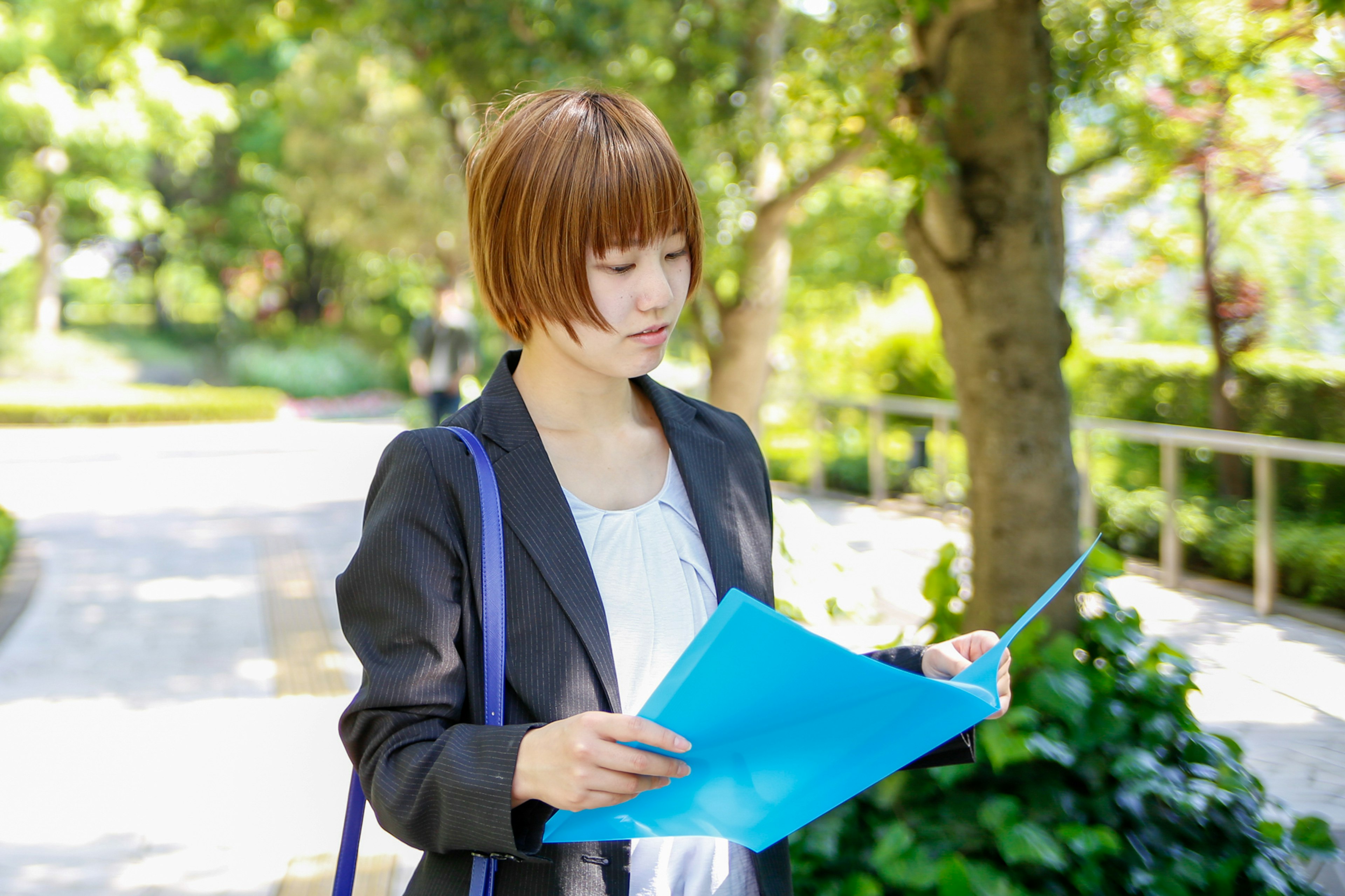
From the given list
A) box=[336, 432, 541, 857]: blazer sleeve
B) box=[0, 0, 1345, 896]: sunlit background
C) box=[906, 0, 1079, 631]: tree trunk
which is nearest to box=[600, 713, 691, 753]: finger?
box=[336, 432, 541, 857]: blazer sleeve

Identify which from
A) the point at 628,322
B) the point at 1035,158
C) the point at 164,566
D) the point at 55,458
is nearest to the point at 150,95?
the point at 55,458

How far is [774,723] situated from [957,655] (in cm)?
42

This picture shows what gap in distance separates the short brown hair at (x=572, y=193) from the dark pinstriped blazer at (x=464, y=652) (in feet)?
0.63

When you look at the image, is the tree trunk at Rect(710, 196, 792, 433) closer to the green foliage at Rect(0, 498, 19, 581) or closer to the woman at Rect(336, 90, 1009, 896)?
the green foliage at Rect(0, 498, 19, 581)

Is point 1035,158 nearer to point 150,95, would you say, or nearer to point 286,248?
point 150,95

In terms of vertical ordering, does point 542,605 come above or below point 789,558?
above

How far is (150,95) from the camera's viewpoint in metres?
22.9

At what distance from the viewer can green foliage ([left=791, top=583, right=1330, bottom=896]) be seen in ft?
8.61

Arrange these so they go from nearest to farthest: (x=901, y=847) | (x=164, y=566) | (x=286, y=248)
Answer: (x=901, y=847)
(x=164, y=566)
(x=286, y=248)

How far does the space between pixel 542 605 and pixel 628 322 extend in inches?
12.8

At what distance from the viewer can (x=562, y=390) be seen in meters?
1.41

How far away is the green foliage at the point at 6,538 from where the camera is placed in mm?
7926

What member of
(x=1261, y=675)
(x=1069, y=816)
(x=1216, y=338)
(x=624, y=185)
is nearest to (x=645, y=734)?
(x=624, y=185)

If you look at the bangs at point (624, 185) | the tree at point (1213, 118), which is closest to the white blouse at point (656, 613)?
the bangs at point (624, 185)
